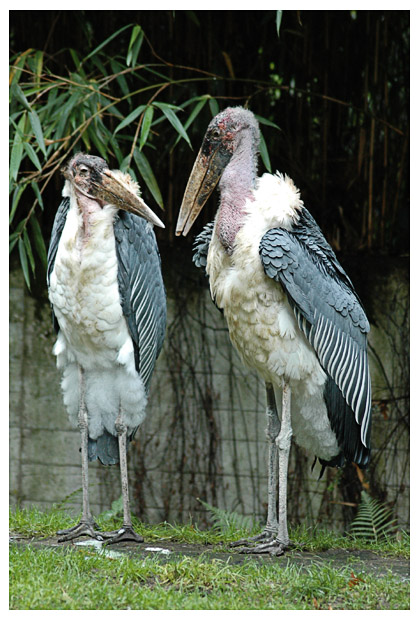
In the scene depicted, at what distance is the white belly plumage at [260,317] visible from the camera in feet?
13.9

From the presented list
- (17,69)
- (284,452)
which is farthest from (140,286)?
(17,69)

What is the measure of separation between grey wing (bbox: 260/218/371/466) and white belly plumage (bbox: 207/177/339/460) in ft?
0.22

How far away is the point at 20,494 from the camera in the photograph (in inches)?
251

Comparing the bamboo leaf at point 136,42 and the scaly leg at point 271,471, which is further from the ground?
the bamboo leaf at point 136,42

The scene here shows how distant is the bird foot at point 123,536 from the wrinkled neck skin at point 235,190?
1.53m

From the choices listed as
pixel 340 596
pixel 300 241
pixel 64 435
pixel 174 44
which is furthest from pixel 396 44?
pixel 340 596

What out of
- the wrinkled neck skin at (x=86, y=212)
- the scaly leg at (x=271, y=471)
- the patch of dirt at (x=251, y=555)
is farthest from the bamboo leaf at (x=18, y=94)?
the patch of dirt at (x=251, y=555)

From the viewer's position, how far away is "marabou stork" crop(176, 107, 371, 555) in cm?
424

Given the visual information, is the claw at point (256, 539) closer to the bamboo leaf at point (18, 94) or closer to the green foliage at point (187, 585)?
the green foliage at point (187, 585)

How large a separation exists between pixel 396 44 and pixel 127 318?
339 centimetres

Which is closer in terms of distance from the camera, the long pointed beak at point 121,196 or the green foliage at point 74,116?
the long pointed beak at point 121,196

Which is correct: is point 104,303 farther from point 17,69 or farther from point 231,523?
point 17,69

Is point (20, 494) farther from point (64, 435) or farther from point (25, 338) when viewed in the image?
point (25, 338)

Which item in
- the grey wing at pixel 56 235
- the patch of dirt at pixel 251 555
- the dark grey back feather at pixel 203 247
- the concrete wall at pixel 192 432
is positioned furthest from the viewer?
the concrete wall at pixel 192 432
